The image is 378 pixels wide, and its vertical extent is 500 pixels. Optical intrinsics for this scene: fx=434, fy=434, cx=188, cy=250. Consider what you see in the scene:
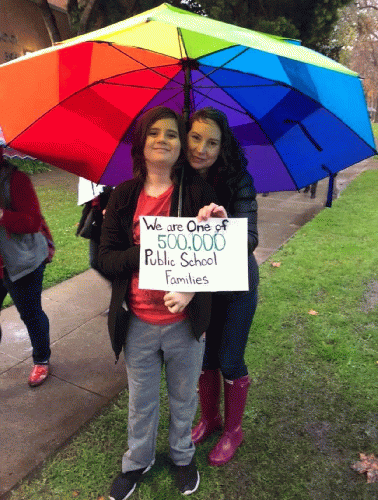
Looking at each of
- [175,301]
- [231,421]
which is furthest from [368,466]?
[175,301]

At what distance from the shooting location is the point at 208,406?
266 cm

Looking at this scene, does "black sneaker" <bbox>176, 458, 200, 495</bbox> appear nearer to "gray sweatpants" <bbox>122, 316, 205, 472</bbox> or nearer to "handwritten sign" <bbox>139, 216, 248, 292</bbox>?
"gray sweatpants" <bbox>122, 316, 205, 472</bbox>

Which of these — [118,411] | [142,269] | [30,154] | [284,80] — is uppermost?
[284,80]

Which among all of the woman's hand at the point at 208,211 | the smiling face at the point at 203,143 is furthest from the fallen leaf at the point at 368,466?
the smiling face at the point at 203,143

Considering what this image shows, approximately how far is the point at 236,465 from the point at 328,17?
12.1 meters

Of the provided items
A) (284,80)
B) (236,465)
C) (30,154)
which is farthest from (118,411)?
(284,80)

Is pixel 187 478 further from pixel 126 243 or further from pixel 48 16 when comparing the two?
pixel 48 16

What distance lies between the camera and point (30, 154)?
2277 millimetres

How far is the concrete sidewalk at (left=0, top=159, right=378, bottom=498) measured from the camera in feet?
8.57

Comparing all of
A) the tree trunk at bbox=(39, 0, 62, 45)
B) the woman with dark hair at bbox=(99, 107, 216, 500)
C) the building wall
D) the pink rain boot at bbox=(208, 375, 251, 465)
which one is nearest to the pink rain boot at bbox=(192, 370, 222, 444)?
the pink rain boot at bbox=(208, 375, 251, 465)

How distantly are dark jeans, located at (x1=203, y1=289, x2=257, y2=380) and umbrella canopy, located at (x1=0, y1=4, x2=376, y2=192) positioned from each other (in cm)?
79

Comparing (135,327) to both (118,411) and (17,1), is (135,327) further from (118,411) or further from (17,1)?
(17,1)

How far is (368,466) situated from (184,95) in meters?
2.31

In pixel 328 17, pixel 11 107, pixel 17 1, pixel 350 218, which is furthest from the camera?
pixel 17 1
